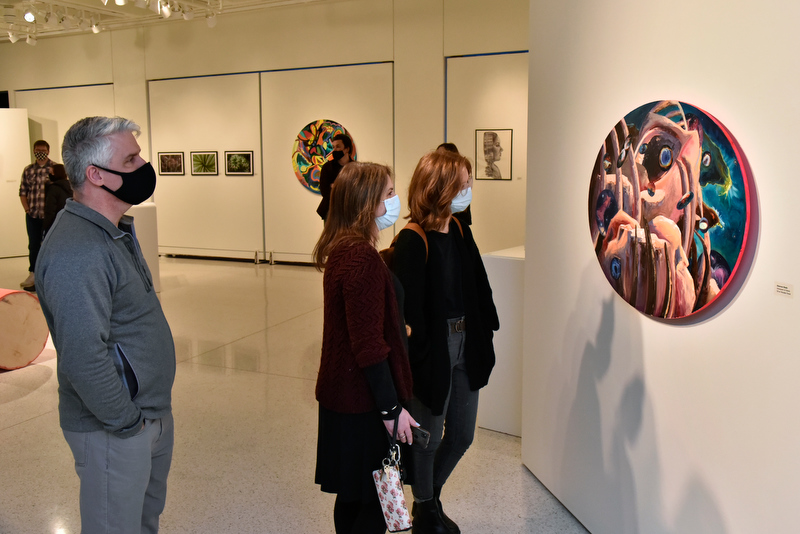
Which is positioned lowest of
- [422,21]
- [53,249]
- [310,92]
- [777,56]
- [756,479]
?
[756,479]

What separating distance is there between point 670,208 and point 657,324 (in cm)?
46

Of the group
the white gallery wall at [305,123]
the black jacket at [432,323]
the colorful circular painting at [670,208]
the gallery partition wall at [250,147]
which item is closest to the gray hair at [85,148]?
the black jacket at [432,323]

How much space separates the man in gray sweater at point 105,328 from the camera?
188 centimetres

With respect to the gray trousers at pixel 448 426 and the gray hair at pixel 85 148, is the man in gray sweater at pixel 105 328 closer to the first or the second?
the gray hair at pixel 85 148

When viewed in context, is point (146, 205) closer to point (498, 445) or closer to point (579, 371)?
point (498, 445)

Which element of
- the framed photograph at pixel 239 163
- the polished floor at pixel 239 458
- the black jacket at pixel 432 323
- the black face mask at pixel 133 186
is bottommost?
the polished floor at pixel 239 458

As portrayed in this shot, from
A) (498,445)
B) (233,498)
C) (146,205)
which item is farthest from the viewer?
(146,205)

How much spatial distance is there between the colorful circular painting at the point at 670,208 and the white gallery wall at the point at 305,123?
27.2 ft

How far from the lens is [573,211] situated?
3176mm

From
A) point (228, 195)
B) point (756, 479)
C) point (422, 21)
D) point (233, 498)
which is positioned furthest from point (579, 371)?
point (228, 195)

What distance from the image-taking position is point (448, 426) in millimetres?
2986

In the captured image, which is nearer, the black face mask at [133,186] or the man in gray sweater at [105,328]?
→ the man in gray sweater at [105,328]

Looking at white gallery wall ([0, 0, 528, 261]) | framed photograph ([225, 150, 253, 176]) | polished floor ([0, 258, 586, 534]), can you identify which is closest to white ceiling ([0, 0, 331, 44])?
white gallery wall ([0, 0, 528, 261])

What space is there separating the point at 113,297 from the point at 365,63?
31.4 ft
